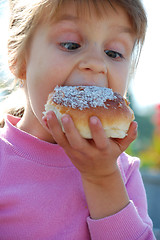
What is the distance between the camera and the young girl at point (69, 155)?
179 centimetres

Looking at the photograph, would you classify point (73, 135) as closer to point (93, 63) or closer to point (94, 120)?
point (94, 120)

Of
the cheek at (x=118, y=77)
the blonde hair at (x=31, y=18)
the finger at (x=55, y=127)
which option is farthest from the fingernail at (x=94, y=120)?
the blonde hair at (x=31, y=18)

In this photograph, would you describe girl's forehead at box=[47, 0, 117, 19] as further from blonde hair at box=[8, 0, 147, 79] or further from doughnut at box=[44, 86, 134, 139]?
doughnut at box=[44, 86, 134, 139]

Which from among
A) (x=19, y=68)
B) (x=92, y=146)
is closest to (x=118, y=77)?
(x=92, y=146)

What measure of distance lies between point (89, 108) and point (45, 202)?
0.68m

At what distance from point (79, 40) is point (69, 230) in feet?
3.67

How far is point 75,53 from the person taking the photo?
1.86 metres

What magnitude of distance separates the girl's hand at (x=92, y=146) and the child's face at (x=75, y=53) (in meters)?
0.34

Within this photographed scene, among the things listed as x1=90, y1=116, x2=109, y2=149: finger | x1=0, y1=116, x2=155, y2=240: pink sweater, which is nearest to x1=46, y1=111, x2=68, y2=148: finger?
x1=90, y1=116, x2=109, y2=149: finger

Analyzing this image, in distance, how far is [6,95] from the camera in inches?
113

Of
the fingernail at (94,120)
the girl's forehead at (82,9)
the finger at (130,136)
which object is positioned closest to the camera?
the fingernail at (94,120)

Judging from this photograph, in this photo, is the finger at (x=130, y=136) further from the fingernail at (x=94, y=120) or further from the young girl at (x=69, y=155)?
the fingernail at (x=94, y=120)

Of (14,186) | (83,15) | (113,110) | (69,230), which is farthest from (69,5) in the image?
(69,230)

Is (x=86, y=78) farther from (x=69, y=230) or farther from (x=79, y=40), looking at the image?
(x=69, y=230)
